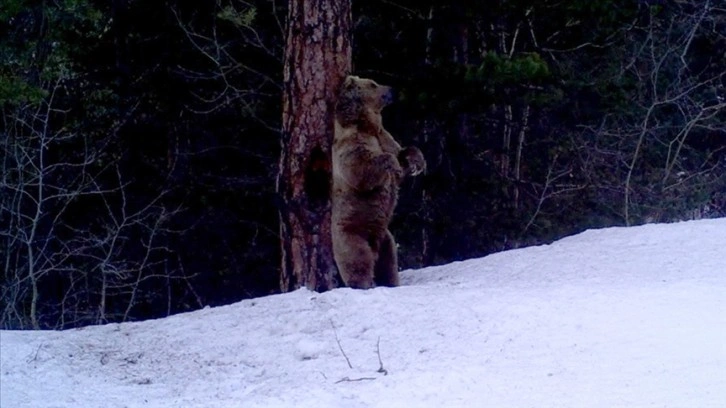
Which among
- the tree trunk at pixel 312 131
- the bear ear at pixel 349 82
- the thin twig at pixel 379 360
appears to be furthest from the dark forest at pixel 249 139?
the thin twig at pixel 379 360

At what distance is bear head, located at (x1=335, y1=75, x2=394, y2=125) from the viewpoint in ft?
31.2

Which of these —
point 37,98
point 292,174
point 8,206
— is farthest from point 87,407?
point 8,206

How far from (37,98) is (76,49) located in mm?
4008

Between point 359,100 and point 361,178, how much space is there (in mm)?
819

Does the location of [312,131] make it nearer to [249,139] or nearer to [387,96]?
[387,96]

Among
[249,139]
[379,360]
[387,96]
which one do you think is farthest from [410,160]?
[249,139]

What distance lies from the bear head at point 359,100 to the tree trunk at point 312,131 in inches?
15.7

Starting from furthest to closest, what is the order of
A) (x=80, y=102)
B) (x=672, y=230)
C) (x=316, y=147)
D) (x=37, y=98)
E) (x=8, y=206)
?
(x=80, y=102), (x=8, y=206), (x=37, y=98), (x=672, y=230), (x=316, y=147)

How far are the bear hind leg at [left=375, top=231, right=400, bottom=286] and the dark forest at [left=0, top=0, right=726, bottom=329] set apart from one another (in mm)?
4696

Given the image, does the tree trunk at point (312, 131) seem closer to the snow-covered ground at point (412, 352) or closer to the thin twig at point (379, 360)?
the snow-covered ground at point (412, 352)

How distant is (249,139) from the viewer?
17.5m

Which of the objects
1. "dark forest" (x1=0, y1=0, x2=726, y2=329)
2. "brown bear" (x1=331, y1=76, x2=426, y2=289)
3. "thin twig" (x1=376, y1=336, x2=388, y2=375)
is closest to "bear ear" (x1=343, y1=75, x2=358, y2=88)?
"brown bear" (x1=331, y1=76, x2=426, y2=289)

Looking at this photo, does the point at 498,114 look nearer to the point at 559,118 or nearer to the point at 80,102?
the point at 559,118

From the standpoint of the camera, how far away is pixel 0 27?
540 inches
